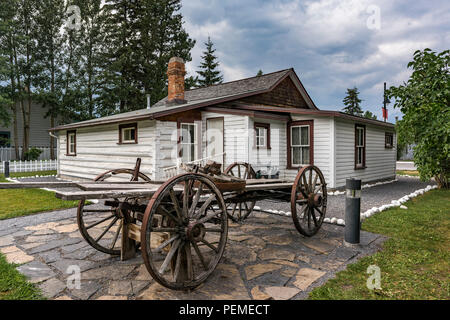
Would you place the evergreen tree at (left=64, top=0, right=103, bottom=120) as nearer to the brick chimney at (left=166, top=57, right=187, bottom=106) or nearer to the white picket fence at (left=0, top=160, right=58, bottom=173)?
the white picket fence at (left=0, top=160, right=58, bottom=173)

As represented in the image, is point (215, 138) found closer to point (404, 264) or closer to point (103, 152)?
point (103, 152)

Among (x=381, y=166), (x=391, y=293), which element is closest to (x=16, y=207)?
(x=391, y=293)

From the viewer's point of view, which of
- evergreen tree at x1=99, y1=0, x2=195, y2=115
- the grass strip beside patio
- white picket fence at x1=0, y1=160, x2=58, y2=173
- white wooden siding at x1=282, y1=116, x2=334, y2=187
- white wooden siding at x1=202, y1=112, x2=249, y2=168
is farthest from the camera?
evergreen tree at x1=99, y1=0, x2=195, y2=115

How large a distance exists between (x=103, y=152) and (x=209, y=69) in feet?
83.9

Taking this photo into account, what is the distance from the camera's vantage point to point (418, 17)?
5.30 m

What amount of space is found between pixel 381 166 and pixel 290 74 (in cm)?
604

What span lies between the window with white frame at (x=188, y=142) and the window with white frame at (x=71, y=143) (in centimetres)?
729

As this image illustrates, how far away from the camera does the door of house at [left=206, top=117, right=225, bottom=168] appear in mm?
9609

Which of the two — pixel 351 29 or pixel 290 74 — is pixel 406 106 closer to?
pixel 351 29

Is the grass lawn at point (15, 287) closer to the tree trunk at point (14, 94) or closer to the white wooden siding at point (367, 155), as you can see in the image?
the white wooden siding at point (367, 155)

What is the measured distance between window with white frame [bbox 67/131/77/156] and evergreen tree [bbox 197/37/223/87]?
21892mm

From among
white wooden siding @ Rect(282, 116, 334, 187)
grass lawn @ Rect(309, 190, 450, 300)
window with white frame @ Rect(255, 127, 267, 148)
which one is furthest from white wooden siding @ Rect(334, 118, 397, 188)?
grass lawn @ Rect(309, 190, 450, 300)

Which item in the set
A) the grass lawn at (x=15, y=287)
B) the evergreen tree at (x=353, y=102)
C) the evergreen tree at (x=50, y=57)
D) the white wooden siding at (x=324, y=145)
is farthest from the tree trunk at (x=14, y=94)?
the evergreen tree at (x=353, y=102)

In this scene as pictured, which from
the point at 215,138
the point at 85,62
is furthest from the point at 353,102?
the point at 215,138
